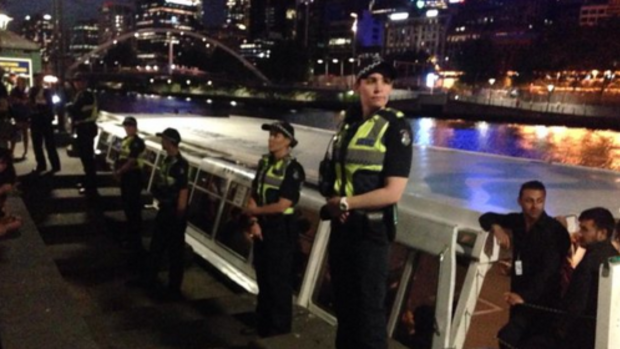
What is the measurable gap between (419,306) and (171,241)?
8.63ft

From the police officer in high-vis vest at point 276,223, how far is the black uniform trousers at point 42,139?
548 centimetres

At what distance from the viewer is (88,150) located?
26.3ft

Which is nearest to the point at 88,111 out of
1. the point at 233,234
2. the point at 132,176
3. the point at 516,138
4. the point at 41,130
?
the point at 41,130

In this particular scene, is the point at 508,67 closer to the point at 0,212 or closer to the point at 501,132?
the point at 501,132

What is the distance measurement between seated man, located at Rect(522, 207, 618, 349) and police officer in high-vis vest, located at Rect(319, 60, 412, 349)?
1104mm

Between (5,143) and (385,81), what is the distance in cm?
693

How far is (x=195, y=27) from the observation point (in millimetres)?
176000

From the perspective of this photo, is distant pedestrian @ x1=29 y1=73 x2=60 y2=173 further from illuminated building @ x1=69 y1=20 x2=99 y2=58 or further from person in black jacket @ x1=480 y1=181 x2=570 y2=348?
illuminated building @ x1=69 y1=20 x2=99 y2=58

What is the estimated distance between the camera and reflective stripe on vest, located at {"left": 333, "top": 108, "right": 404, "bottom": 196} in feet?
8.70

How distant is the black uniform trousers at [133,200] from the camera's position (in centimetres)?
682

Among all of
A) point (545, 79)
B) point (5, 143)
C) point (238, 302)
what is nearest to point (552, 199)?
point (238, 302)

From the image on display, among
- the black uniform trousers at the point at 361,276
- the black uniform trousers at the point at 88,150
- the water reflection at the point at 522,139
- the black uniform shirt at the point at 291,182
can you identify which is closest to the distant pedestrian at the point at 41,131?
the black uniform trousers at the point at 88,150

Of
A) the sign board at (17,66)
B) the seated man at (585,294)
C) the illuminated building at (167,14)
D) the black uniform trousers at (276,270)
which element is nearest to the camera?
the seated man at (585,294)

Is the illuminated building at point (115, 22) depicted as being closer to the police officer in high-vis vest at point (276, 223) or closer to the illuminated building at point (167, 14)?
the illuminated building at point (167, 14)
